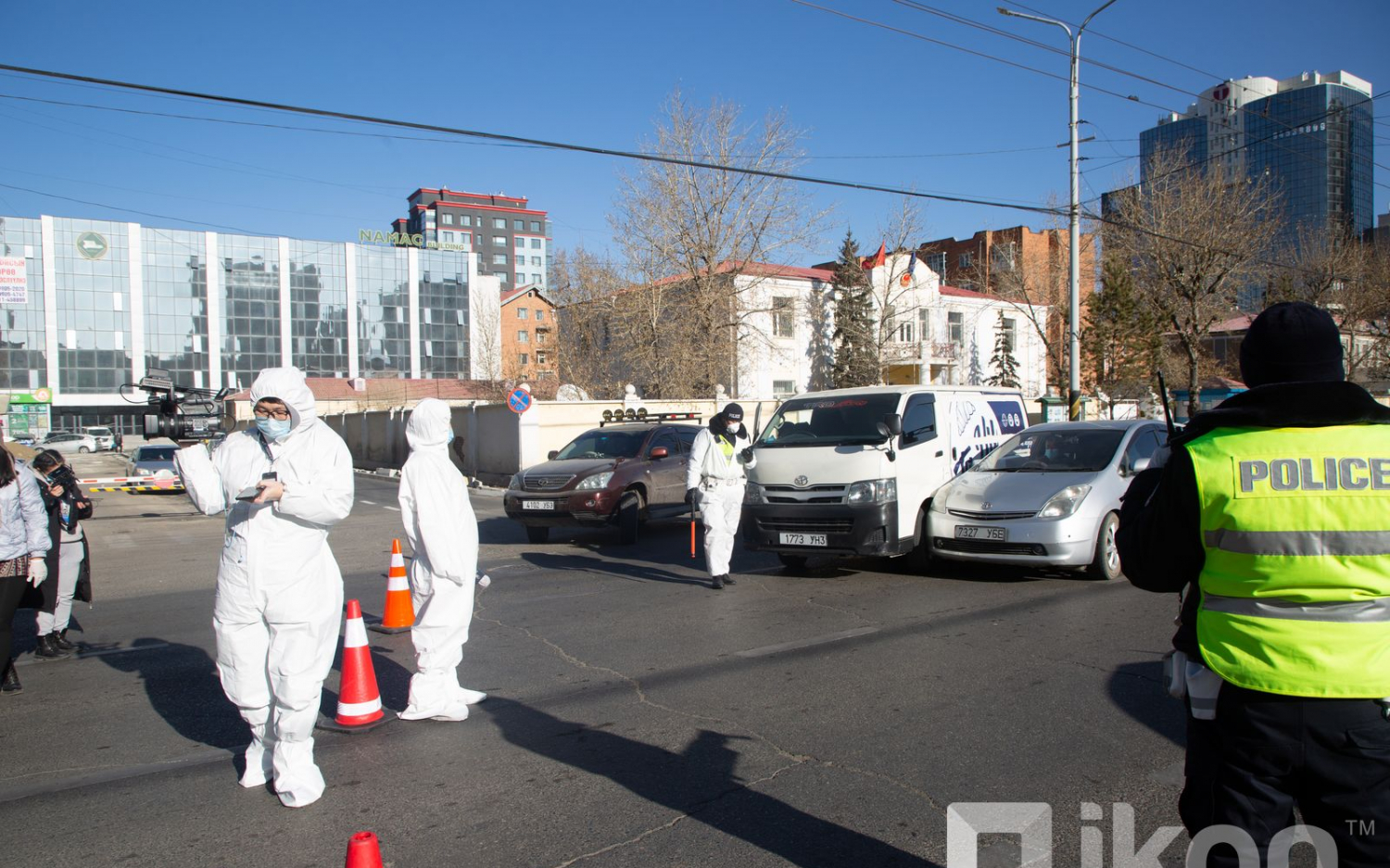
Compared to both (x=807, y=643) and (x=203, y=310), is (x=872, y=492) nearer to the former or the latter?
(x=807, y=643)

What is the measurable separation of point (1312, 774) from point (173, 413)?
11.0 m

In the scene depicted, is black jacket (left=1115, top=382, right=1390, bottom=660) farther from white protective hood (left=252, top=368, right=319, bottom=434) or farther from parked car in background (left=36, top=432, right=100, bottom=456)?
parked car in background (left=36, top=432, right=100, bottom=456)

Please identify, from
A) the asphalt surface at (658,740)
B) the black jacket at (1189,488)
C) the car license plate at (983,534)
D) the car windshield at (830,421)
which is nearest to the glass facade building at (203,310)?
the car windshield at (830,421)

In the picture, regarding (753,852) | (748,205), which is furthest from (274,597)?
(748,205)

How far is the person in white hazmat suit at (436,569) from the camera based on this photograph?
5453 millimetres

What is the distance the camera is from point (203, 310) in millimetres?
74125

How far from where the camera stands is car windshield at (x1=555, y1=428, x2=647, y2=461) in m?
14.4

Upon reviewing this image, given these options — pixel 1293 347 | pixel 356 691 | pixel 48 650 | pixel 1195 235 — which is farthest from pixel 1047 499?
pixel 1195 235

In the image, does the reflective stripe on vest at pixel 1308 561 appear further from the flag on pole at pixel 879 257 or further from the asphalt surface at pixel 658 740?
the flag on pole at pixel 879 257

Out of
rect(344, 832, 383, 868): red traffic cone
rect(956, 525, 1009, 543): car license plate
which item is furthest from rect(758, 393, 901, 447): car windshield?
rect(344, 832, 383, 868): red traffic cone

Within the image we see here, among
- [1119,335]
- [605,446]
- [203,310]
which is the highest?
[203,310]

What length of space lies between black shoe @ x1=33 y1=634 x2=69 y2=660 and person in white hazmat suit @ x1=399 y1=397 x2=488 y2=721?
12.4 feet

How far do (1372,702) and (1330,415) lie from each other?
0.69 meters

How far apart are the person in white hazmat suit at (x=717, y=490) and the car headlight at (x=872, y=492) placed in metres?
1.16
